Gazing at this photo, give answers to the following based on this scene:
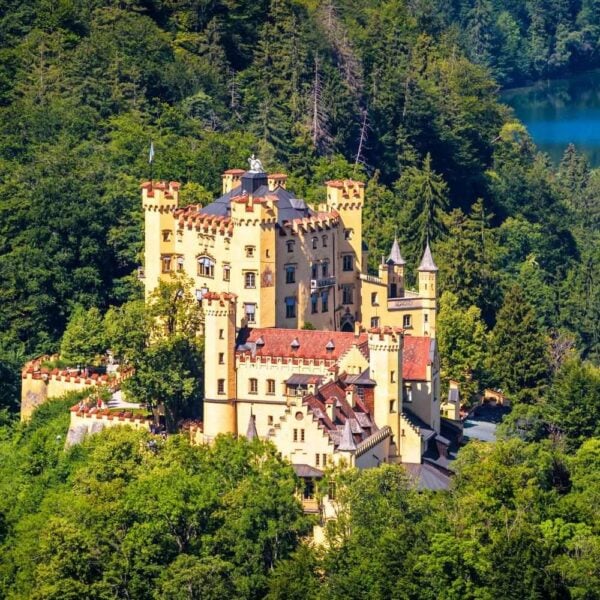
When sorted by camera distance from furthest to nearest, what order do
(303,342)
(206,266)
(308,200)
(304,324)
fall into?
(308,200)
(206,266)
(304,324)
(303,342)

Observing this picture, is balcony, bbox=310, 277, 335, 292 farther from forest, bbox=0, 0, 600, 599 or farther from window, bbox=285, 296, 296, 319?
forest, bbox=0, 0, 600, 599

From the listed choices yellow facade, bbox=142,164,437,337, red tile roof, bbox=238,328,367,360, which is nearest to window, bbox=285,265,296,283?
yellow facade, bbox=142,164,437,337

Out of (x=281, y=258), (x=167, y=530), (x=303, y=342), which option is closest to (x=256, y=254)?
(x=281, y=258)

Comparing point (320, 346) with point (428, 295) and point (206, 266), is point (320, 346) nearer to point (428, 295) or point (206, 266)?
point (206, 266)

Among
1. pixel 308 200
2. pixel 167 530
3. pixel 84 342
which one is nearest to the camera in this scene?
pixel 167 530

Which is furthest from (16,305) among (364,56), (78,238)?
(364,56)
